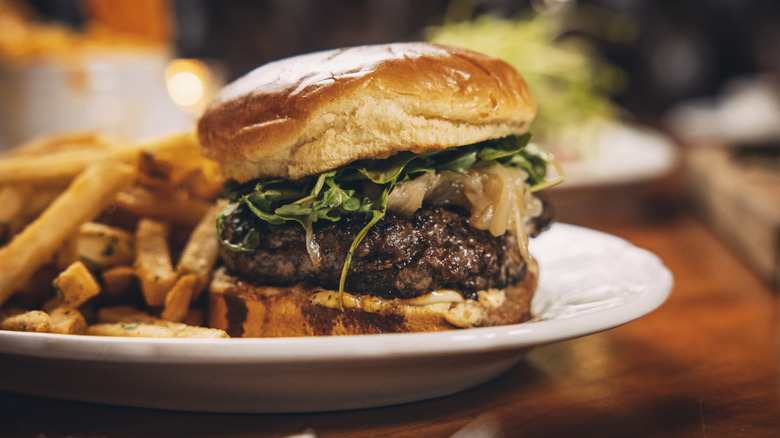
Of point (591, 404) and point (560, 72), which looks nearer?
point (591, 404)

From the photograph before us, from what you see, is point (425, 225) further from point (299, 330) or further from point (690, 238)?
point (690, 238)

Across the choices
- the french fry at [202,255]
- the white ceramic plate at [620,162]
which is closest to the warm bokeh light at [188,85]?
the white ceramic plate at [620,162]

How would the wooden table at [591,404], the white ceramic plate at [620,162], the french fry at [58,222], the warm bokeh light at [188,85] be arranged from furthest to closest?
the warm bokeh light at [188,85], the white ceramic plate at [620,162], the french fry at [58,222], the wooden table at [591,404]

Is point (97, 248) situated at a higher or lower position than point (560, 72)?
higher

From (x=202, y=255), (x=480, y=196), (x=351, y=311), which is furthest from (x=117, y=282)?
(x=480, y=196)

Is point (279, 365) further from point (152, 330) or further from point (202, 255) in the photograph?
point (202, 255)

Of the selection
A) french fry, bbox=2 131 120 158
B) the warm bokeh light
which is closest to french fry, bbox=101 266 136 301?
french fry, bbox=2 131 120 158

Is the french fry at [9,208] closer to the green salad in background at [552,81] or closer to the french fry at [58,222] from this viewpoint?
A: the french fry at [58,222]
